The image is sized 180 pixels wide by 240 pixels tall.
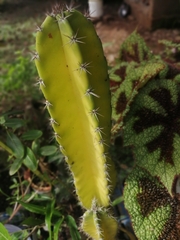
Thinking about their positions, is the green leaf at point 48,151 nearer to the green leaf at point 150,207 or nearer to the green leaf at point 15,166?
the green leaf at point 15,166

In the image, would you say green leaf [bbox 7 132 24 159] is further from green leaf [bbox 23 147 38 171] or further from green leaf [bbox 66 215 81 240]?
green leaf [bbox 66 215 81 240]

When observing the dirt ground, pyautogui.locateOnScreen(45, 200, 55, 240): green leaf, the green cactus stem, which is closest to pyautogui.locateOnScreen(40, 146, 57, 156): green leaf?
pyautogui.locateOnScreen(45, 200, 55, 240): green leaf

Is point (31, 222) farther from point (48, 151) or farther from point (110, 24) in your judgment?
point (110, 24)

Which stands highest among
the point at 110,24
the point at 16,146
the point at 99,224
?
the point at 16,146

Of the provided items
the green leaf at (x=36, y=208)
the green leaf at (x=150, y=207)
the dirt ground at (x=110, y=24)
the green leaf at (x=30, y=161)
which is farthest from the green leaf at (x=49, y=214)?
the dirt ground at (x=110, y=24)

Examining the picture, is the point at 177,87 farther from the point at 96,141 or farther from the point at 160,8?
the point at 160,8

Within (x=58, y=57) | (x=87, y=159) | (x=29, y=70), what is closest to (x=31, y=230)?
(x=87, y=159)

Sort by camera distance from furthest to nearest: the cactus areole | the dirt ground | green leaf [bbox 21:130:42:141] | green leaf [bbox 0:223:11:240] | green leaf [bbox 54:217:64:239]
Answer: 1. the dirt ground
2. green leaf [bbox 21:130:42:141]
3. green leaf [bbox 54:217:64:239]
4. green leaf [bbox 0:223:11:240]
5. the cactus areole

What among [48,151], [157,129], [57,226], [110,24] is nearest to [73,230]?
[57,226]
